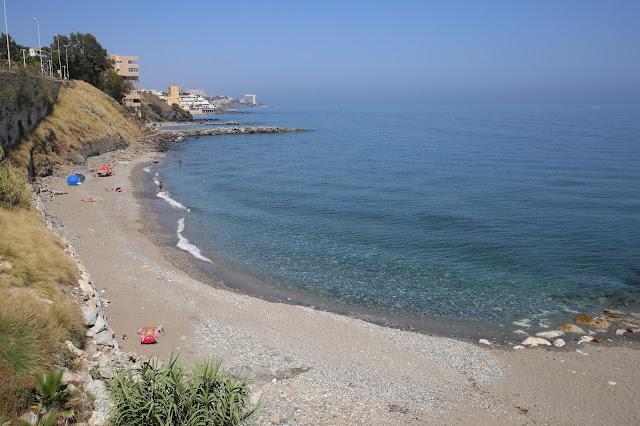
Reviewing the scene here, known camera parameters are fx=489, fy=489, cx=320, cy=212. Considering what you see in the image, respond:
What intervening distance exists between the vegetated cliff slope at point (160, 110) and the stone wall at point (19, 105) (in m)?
83.8

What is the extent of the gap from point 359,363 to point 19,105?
41.3m

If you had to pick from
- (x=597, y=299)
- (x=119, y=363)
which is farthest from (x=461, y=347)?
(x=119, y=363)

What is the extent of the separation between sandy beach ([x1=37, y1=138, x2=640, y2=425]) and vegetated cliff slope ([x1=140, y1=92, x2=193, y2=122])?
402 ft

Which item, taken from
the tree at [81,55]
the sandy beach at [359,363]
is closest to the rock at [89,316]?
the sandy beach at [359,363]

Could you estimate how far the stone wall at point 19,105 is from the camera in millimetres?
39000

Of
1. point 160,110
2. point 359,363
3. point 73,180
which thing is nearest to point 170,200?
point 73,180

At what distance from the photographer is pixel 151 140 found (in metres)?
84.7

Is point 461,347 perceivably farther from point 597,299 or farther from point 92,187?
point 92,187

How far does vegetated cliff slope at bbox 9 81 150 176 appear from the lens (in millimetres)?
45750

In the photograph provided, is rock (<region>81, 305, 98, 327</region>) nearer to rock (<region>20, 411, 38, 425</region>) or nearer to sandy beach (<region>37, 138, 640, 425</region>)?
sandy beach (<region>37, 138, 640, 425</region>)

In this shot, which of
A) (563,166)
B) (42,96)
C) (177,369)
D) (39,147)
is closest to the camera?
(177,369)

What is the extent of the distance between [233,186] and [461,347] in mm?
35967

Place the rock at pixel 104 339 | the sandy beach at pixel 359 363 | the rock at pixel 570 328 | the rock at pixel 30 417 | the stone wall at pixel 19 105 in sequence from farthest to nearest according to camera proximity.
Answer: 1. the stone wall at pixel 19 105
2. the rock at pixel 570 328
3. the rock at pixel 104 339
4. the sandy beach at pixel 359 363
5. the rock at pixel 30 417

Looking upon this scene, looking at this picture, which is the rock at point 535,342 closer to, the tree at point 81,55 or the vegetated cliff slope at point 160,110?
the tree at point 81,55
